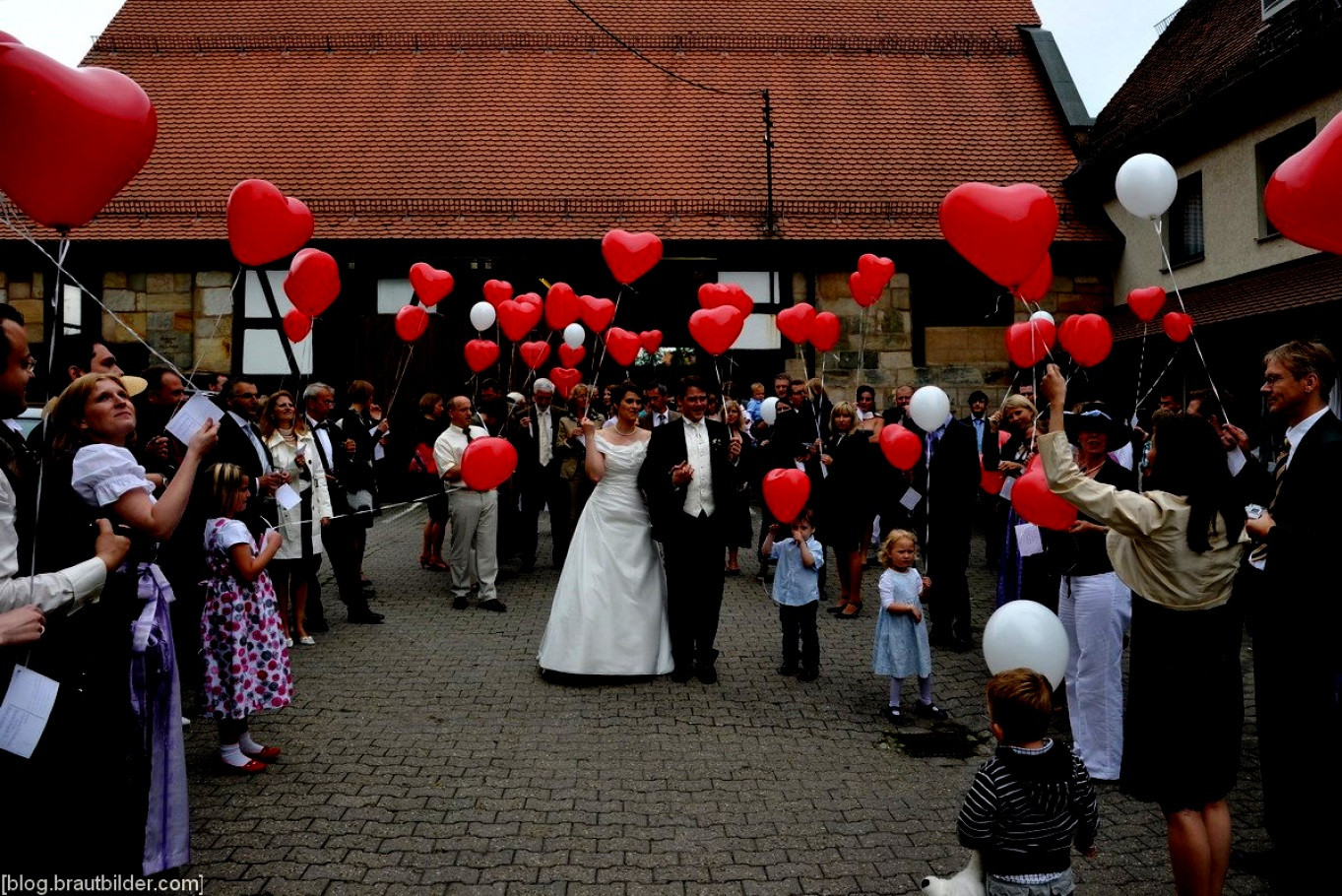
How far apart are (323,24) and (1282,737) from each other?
20.3 meters

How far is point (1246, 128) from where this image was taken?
11.8 meters

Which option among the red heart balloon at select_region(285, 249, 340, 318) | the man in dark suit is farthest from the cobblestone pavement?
the red heart balloon at select_region(285, 249, 340, 318)

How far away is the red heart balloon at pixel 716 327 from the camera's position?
7809 mm

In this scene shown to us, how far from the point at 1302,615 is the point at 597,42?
58.5 feet

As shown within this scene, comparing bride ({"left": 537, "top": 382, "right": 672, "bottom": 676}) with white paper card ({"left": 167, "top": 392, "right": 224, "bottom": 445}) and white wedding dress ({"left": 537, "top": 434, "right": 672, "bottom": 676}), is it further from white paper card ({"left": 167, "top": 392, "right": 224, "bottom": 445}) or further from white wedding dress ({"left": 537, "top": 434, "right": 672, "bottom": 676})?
white paper card ({"left": 167, "top": 392, "right": 224, "bottom": 445})

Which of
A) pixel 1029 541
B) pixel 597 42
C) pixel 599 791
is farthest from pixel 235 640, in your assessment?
pixel 597 42

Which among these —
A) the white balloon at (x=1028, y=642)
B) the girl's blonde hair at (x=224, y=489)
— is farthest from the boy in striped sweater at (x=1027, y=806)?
the girl's blonde hair at (x=224, y=489)

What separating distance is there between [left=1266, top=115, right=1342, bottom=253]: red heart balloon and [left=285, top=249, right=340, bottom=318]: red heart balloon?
5722mm

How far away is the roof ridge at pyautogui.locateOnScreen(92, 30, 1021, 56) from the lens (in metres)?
18.4

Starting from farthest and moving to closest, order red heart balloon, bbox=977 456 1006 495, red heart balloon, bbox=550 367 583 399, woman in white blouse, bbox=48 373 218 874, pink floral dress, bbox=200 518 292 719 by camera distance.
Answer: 1. red heart balloon, bbox=550 367 583 399
2. red heart balloon, bbox=977 456 1006 495
3. pink floral dress, bbox=200 518 292 719
4. woman in white blouse, bbox=48 373 218 874

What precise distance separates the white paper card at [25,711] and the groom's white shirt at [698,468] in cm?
421

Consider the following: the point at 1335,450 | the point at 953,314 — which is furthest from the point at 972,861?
the point at 953,314

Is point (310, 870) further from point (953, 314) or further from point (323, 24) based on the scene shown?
point (323, 24)

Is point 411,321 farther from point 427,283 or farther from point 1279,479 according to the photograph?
point 1279,479
